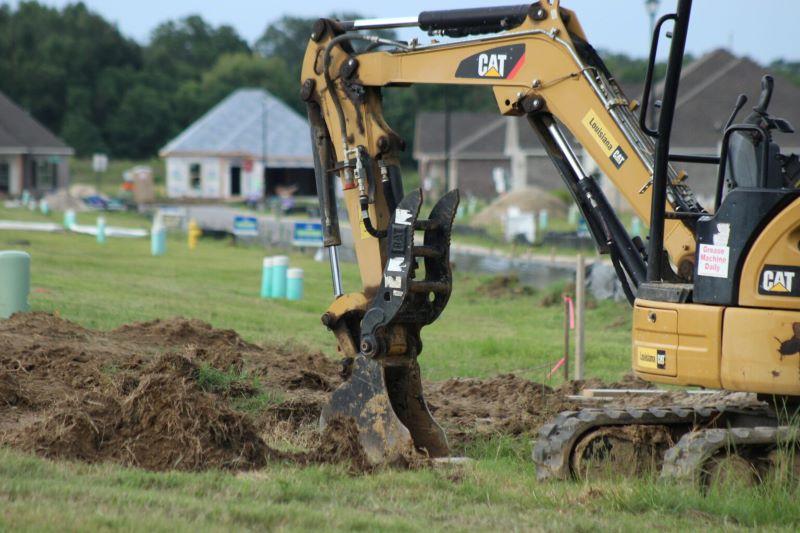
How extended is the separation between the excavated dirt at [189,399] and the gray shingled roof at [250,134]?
68.1 metres

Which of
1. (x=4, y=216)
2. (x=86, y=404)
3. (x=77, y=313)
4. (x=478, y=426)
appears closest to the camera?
(x=86, y=404)

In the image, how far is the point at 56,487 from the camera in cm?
739

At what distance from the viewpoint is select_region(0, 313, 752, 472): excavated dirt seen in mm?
8750

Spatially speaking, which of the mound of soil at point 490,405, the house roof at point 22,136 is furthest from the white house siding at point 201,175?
the mound of soil at point 490,405

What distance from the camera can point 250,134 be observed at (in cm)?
8494

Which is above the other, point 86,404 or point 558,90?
point 558,90

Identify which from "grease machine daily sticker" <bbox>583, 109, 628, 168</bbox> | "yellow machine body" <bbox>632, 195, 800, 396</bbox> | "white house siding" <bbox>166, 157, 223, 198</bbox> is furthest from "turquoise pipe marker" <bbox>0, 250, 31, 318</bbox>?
"white house siding" <bbox>166, 157, 223, 198</bbox>

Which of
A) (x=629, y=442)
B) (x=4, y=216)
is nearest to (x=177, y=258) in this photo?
(x=4, y=216)

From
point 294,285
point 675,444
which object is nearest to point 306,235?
point 294,285

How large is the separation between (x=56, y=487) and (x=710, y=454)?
14.1 feet

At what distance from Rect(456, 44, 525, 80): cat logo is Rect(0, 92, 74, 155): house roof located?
67.6 metres

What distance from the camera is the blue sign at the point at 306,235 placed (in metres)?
39.0

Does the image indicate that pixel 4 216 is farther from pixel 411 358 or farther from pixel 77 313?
pixel 411 358

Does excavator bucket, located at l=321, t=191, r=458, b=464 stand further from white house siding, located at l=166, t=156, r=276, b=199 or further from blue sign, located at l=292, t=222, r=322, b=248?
white house siding, located at l=166, t=156, r=276, b=199
